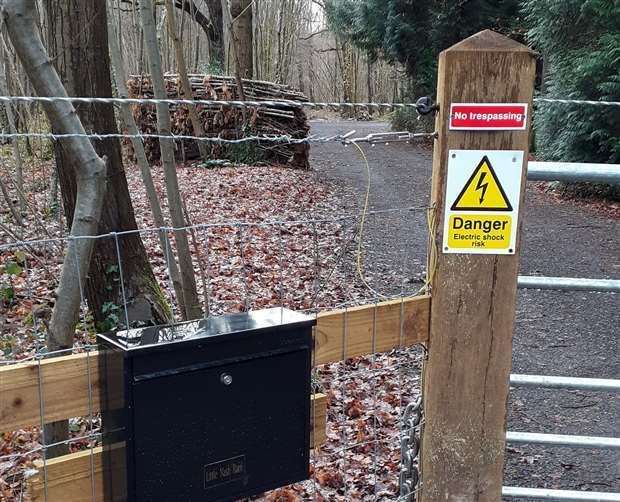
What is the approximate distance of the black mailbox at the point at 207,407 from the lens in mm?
1683

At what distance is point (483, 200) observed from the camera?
207cm

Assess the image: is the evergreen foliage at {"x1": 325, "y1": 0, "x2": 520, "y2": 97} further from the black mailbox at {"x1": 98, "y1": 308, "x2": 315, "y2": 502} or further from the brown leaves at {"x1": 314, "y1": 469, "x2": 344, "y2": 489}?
the black mailbox at {"x1": 98, "y1": 308, "x2": 315, "y2": 502}

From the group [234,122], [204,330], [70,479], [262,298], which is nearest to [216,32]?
[234,122]

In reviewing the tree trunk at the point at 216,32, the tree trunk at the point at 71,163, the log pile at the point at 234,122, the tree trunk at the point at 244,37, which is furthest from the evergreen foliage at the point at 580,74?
the tree trunk at the point at 71,163

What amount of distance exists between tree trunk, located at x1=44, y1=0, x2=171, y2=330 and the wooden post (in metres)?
3.09

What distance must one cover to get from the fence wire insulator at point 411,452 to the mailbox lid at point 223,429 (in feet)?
1.59

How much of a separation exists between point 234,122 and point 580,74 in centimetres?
861

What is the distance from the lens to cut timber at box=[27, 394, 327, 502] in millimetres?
1729

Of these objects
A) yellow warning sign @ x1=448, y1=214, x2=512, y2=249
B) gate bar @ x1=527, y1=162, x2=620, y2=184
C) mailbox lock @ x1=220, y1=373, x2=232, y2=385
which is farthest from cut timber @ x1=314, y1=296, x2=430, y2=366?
gate bar @ x1=527, y1=162, x2=620, y2=184

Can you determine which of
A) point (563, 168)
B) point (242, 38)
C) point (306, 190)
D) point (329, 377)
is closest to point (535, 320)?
point (329, 377)

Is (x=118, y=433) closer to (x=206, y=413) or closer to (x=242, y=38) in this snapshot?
(x=206, y=413)

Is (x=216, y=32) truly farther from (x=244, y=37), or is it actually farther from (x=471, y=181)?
(x=471, y=181)

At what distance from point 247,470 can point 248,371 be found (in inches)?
11.8

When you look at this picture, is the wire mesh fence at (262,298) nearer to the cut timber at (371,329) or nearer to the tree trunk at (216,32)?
the cut timber at (371,329)
